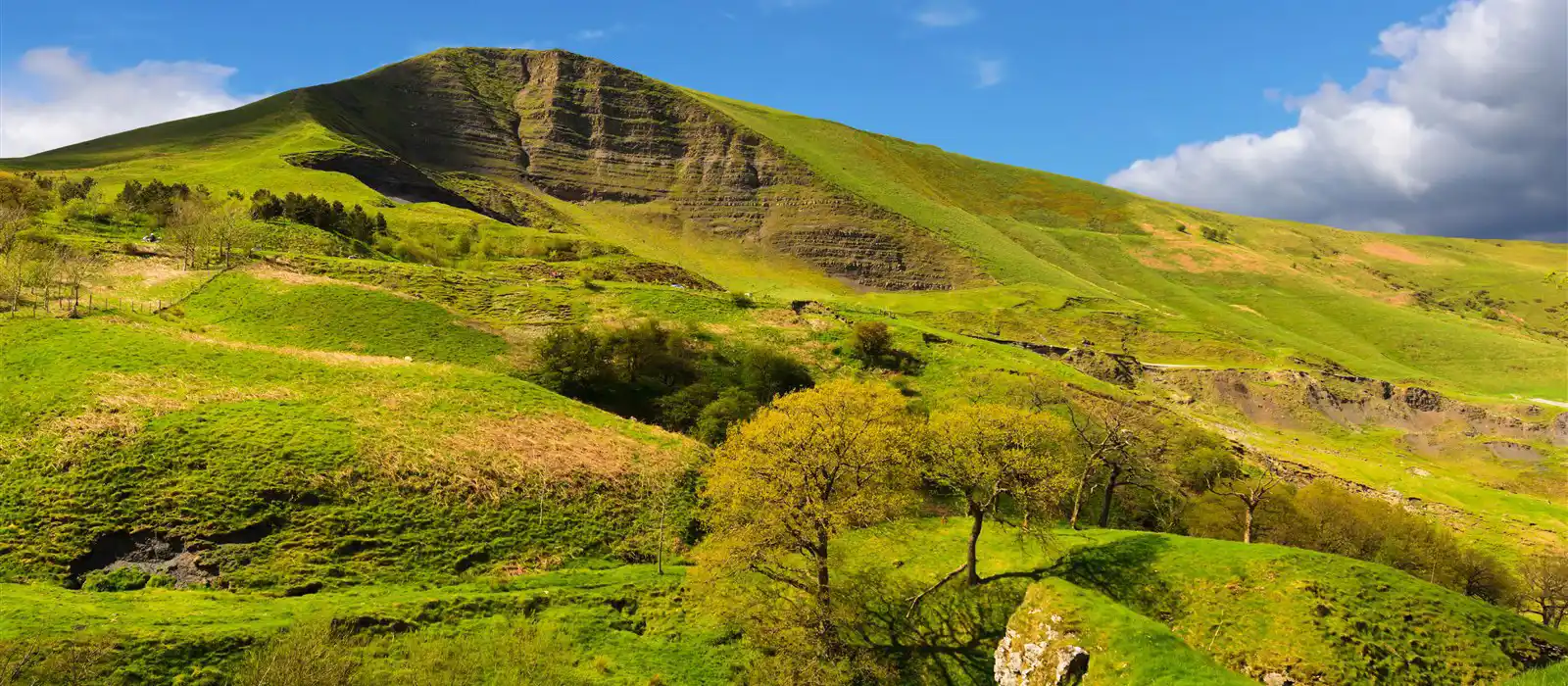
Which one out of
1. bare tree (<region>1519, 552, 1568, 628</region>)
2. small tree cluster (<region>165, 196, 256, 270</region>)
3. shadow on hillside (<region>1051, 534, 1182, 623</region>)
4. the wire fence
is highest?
small tree cluster (<region>165, 196, 256, 270</region>)

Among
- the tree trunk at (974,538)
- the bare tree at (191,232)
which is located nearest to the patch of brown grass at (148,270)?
the bare tree at (191,232)

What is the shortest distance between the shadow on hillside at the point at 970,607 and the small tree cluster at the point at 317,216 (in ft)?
320

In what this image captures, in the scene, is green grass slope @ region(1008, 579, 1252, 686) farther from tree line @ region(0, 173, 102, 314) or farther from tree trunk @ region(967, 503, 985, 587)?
tree line @ region(0, 173, 102, 314)

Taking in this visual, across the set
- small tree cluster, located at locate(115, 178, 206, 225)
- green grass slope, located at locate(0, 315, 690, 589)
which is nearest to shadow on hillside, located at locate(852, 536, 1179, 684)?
green grass slope, located at locate(0, 315, 690, 589)

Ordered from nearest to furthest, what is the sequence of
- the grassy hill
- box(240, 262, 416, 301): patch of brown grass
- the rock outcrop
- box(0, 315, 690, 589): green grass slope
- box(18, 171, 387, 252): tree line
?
the rock outcrop → the grassy hill → box(0, 315, 690, 589): green grass slope → box(240, 262, 416, 301): patch of brown grass → box(18, 171, 387, 252): tree line

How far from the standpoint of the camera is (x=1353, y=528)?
5638cm

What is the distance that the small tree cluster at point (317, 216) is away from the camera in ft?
325

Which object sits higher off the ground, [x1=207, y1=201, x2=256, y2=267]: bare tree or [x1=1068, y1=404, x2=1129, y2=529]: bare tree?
[x1=207, y1=201, x2=256, y2=267]: bare tree

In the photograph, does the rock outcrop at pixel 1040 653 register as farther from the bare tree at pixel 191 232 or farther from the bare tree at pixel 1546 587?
the bare tree at pixel 191 232

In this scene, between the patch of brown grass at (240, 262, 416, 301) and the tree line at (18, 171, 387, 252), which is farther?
the tree line at (18, 171, 387, 252)

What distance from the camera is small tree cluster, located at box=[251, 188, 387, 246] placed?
9906 cm

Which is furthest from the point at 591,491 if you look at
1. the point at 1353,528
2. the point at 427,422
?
the point at 1353,528

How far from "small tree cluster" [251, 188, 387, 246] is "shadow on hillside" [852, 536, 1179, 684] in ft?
320

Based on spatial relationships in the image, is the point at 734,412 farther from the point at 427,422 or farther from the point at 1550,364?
the point at 1550,364
